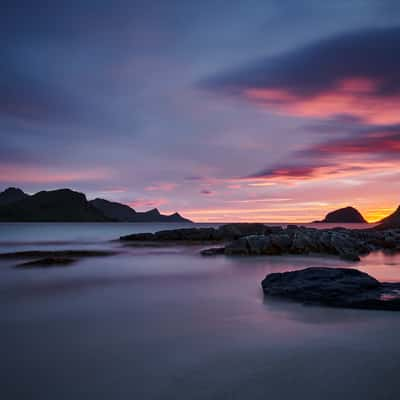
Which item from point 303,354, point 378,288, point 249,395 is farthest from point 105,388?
point 378,288

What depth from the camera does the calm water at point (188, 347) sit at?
3.99m

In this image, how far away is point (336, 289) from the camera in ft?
26.6

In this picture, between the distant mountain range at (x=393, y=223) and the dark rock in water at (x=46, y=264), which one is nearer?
the dark rock in water at (x=46, y=264)

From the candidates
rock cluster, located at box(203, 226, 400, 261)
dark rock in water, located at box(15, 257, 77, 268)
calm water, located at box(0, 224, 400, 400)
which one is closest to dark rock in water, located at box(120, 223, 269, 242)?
rock cluster, located at box(203, 226, 400, 261)

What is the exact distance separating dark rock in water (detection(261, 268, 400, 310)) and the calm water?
17.0 inches

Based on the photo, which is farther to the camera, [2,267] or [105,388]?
[2,267]

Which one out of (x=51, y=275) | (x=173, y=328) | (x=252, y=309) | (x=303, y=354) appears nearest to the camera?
(x=303, y=354)

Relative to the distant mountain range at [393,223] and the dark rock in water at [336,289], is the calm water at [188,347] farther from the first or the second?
the distant mountain range at [393,223]

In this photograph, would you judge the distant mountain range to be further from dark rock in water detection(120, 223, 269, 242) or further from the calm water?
the calm water

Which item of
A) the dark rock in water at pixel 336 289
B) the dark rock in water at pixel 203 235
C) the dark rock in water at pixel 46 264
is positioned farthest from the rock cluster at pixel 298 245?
the dark rock in water at pixel 203 235

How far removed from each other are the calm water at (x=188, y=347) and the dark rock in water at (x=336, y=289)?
0.43 meters

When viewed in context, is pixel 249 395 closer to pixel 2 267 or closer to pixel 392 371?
pixel 392 371

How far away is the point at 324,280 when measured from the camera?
8789 mm

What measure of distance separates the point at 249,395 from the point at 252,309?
406 centimetres
